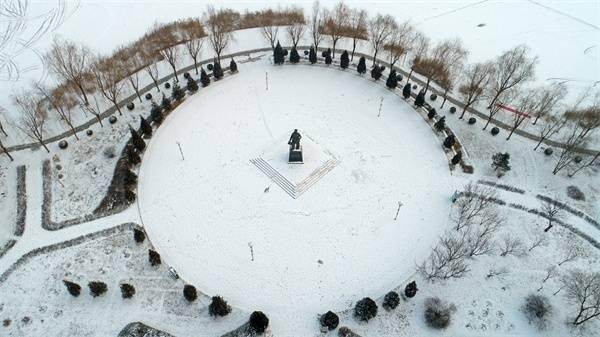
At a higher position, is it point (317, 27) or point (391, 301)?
point (317, 27)

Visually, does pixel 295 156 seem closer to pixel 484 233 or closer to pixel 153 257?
pixel 153 257

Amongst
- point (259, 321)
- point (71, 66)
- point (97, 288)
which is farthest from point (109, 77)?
point (259, 321)

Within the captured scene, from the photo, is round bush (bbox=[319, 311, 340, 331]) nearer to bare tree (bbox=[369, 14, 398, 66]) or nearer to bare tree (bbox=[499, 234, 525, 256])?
bare tree (bbox=[499, 234, 525, 256])

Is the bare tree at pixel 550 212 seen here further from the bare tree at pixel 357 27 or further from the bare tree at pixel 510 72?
the bare tree at pixel 357 27

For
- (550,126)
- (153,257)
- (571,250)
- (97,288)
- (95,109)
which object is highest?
(550,126)

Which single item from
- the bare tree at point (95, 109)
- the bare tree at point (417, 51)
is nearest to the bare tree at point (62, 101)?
the bare tree at point (95, 109)

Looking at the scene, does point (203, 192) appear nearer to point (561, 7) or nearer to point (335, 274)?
point (335, 274)

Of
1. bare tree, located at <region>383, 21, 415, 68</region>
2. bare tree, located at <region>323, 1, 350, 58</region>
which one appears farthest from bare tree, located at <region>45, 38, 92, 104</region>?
bare tree, located at <region>383, 21, 415, 68</region>
